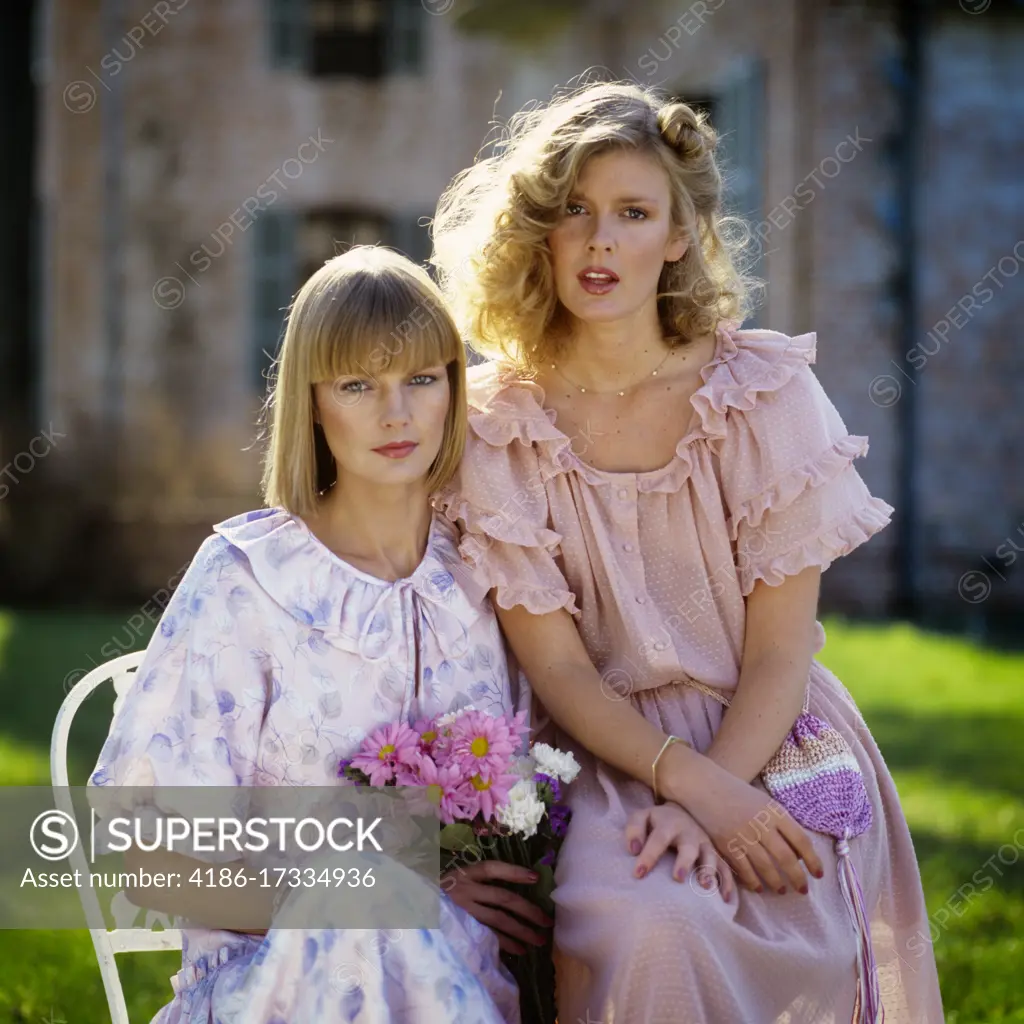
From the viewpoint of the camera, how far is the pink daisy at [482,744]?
2762mm

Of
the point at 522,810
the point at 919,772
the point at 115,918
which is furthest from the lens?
the point at 919,772

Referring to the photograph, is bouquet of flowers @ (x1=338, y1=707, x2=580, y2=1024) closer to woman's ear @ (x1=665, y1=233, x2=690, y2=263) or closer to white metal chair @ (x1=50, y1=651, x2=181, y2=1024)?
white metal chair @ (x1=50, y1=651, x2=181, y2=1024)

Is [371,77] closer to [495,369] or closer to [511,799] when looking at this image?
[495,369]

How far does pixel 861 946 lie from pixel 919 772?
3962 mm

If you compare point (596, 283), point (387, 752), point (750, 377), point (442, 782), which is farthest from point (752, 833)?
point (596, 283)

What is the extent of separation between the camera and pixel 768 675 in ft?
10.2

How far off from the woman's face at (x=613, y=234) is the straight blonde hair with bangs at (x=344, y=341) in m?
0.32

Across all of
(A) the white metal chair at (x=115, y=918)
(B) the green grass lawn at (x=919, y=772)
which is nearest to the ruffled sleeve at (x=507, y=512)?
(A) the white metal chair at (x=115, y=918)

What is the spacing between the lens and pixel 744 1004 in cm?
269

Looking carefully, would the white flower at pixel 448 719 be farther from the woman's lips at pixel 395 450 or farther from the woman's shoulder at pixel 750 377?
the woman's shoulder at pixel 750 377

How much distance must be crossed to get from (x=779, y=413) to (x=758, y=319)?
8.76m

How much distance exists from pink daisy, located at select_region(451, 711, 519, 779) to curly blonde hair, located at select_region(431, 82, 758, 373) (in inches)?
36.1

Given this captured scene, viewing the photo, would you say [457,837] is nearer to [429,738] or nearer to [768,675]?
[429,738]

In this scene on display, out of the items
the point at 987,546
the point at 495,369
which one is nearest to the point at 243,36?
the point at 987,546
